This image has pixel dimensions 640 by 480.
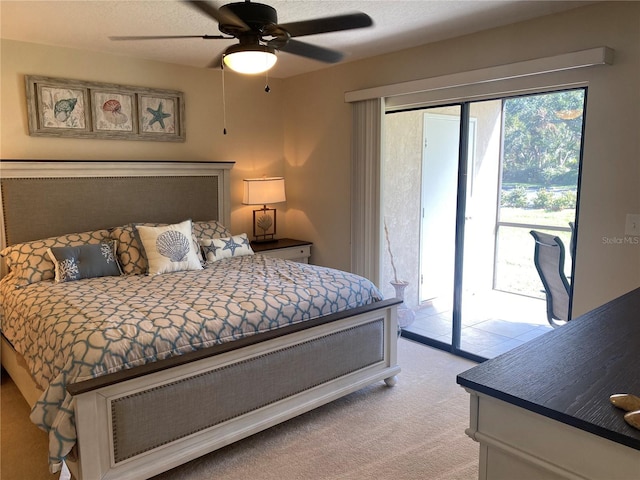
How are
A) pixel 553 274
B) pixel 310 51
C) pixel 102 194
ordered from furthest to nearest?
pixel 102 194
pixel 553 274
pixel 310 51

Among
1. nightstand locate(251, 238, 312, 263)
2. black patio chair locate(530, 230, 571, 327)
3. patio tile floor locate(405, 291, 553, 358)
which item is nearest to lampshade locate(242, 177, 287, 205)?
nightstand locate(251, 238, 312, 263)

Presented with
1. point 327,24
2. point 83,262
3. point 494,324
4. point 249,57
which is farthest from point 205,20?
point 494,324

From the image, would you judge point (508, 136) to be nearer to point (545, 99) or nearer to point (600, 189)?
point (545, 99)

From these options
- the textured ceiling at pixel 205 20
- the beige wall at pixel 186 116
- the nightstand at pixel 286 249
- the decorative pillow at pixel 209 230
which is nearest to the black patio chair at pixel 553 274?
the textured ceiling at pixel 205 20

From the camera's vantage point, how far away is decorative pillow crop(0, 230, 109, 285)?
3.36 metres

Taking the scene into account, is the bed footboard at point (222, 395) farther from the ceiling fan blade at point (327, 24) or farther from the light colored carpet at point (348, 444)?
the ceiling fan blade at point (327, 24)

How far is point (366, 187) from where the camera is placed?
439cm

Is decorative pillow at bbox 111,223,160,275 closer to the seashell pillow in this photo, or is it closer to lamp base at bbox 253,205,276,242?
the seashell pillow

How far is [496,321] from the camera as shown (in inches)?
164

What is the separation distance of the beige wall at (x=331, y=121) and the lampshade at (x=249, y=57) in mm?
1888

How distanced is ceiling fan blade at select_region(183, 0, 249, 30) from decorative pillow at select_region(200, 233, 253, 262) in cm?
219

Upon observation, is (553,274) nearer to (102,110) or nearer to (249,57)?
(249,57)

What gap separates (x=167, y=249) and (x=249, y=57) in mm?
1816

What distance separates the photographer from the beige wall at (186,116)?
3.69 m
